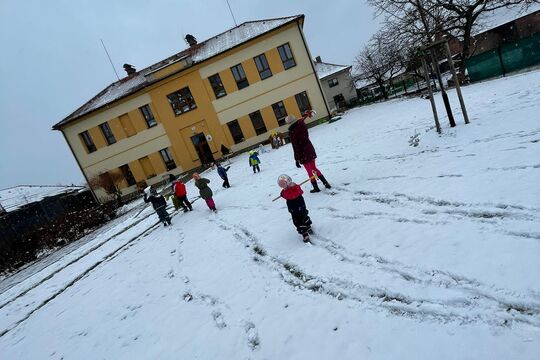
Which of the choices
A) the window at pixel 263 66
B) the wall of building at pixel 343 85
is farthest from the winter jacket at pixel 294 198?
the wall of building at pixel 343 85

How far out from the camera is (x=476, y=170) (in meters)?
5.40

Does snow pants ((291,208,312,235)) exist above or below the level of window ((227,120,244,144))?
below

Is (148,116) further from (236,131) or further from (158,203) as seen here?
(158,203)

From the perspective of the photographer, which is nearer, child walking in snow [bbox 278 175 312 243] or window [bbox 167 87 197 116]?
child walking in snow [bbox 278 175 312 243]

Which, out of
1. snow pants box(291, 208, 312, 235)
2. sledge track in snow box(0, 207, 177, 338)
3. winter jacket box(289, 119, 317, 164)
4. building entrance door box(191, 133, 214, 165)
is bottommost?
sledge track in snow box(0, 207, 177, 338)

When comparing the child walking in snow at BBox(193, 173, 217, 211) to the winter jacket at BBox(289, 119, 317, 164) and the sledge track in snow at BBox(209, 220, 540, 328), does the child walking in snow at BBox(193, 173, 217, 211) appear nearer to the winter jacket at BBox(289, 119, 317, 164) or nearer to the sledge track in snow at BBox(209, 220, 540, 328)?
the winter jacket at BBox(289, 119, 317, 164)

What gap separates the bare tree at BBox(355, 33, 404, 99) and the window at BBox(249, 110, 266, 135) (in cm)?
1040

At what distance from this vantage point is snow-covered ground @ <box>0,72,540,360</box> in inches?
112

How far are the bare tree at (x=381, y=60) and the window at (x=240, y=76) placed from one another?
10340 millimetres

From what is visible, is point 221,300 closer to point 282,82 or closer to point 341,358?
point 341,358

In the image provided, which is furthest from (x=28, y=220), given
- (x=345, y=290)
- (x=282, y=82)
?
(x=345, y=290)

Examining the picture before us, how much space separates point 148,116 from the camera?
26000 mm

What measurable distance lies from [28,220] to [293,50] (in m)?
26.2

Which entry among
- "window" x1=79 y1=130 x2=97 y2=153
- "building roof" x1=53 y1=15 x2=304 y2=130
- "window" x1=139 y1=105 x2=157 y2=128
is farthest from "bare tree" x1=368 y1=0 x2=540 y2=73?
"window" x1=79 y1=130 x2=97 y2=153
